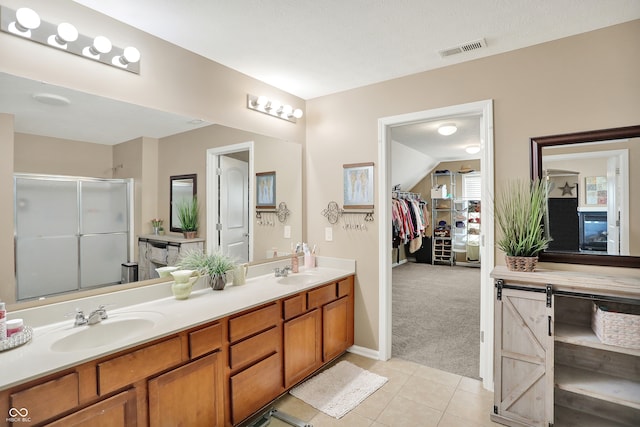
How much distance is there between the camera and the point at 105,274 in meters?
1.95

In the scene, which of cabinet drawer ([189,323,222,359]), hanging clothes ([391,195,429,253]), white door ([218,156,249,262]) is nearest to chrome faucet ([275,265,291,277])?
white door ([218,156,249,262])

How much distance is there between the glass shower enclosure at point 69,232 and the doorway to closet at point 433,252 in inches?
80.3

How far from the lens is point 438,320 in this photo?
3994 mm

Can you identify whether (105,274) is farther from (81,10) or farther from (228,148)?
(81,10)

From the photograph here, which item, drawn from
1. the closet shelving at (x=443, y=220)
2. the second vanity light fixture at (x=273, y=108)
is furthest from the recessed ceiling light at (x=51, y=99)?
the closet shelving at (x=443, y=220)

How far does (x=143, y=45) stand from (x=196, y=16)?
42cm

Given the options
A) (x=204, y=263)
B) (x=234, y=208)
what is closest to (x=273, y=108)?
(x=234, y=208)

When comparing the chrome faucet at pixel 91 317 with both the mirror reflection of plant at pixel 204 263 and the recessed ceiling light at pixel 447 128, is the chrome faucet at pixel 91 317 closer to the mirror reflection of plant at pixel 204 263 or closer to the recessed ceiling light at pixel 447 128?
the mirror reflection of plant at pixel 204 263

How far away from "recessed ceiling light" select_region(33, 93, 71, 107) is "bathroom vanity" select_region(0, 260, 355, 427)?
3.60 feet

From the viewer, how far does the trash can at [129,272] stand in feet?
6.63

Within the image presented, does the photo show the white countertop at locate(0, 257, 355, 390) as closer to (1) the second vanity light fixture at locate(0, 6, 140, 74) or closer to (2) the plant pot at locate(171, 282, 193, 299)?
(2) the plant pot at locate(171, 282, 193, 299)

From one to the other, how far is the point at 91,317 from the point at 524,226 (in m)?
2.61

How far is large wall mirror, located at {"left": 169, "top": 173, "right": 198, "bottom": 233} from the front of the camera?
7.56 feet

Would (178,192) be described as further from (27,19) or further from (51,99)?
(27,19)
